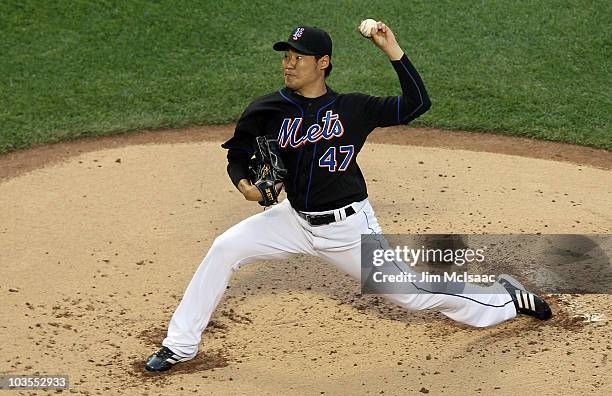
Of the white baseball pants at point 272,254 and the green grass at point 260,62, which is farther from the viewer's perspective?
the green grass at point 260,62

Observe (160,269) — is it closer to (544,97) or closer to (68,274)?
(68,274)

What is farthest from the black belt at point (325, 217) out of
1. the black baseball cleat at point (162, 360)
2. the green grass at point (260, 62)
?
the green grass at point (260, 62)

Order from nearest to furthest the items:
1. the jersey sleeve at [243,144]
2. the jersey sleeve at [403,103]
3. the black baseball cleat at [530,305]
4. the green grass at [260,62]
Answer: the jersey sleeve at [403,103] < the jersey sleeve at [243,144] < the black baseball cleat at [530,305] < the green grass at [260,62]

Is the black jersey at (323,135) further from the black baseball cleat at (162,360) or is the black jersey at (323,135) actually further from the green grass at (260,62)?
the green grass at (260,62)

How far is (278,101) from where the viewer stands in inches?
228

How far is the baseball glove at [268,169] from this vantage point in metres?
5.61

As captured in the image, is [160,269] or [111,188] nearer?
[160,269]

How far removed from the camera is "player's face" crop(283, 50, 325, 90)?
5.69 metres

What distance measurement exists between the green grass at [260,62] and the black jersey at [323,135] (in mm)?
4048

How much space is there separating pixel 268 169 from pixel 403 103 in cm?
83

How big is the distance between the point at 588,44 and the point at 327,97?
5957 mm

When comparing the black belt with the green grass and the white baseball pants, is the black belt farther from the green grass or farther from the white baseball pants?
the green grass

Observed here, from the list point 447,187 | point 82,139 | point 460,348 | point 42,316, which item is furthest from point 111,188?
point 460,348

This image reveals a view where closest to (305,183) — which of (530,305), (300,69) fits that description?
(300,69)
